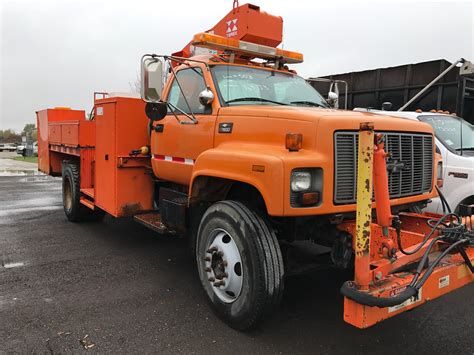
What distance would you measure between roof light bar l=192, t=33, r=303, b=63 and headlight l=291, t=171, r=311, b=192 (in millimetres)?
2206

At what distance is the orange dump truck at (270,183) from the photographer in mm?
2971

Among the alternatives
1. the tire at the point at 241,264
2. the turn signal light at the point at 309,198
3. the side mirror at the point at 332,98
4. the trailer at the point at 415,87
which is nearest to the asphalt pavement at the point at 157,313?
the tire at the point at 241,264

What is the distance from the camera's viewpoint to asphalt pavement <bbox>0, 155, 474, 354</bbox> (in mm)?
3404

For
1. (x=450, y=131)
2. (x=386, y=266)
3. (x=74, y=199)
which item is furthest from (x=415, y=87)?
(x=386, y=266)

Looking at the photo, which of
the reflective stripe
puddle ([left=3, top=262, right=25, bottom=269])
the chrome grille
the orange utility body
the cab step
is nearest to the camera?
the chrome grille

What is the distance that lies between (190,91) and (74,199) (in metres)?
3.54

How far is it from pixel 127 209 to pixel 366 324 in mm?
3575

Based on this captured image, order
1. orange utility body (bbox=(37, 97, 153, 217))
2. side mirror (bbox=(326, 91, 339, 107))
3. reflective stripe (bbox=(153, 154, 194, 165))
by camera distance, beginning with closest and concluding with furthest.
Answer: reflective stripe (bbox=(153, 154, 194, 165))
orange utility body (bbox=(37, 97, 153, 217))
side mirror (bbox=(326, 91, 339, 107))

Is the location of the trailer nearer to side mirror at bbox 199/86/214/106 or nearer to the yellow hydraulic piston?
side mirror at bbox 199/86/214/106

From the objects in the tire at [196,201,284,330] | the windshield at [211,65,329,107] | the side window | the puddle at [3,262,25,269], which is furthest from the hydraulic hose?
the puddle at [3,262,25,269]

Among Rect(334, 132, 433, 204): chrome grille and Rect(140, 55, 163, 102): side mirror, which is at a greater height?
Rect(140, 55, 163, 102): side mirror

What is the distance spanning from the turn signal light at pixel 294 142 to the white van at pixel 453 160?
2.20 m

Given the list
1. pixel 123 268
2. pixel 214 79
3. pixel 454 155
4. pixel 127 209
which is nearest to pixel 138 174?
pixel 127 209

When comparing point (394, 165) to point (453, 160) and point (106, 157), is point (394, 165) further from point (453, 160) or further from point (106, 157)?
point (106, 157)
